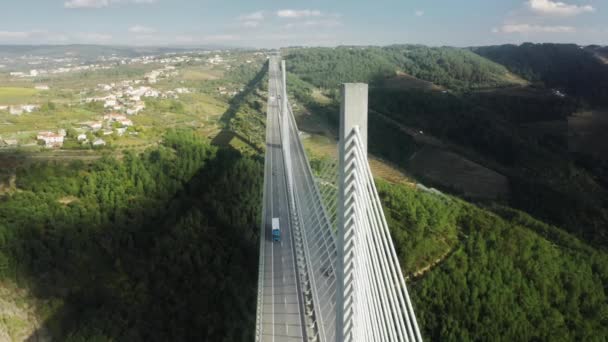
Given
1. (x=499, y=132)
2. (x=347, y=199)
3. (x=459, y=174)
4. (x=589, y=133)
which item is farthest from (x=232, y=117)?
(x=347, y=199)

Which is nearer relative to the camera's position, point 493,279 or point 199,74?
point 493,279

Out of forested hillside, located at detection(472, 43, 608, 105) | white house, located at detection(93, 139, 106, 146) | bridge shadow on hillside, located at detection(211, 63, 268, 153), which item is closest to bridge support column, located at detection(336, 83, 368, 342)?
bridge shadow on hillside, located at detection(211, 63, 268, 153)

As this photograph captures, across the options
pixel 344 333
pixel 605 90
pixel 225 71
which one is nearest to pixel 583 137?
pixel 605 90

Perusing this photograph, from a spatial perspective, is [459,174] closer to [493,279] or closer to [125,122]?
[493,279]

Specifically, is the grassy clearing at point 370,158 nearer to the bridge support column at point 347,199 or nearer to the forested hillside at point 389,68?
the bridge support column at point 347,199

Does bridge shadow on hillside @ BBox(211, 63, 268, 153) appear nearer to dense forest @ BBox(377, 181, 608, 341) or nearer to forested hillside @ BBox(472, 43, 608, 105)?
dense forest @ BBox(377, 181, 608, 341)

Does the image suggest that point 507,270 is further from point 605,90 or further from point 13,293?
point 605,90

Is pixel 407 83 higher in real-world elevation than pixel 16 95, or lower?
higher

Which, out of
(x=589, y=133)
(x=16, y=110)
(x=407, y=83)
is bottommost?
(x=589, y=133)
